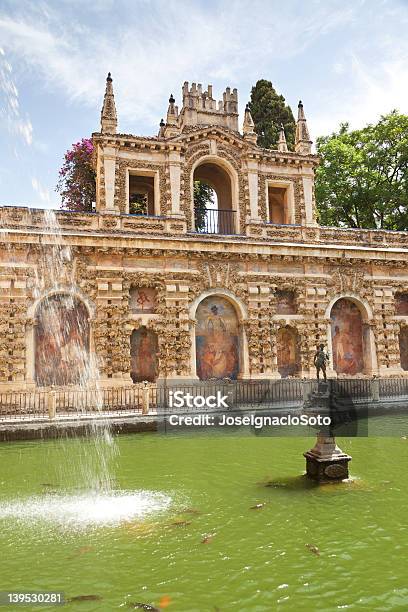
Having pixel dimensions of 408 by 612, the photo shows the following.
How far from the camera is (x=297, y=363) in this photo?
23875 mm

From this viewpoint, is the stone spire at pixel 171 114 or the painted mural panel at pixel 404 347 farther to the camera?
the painted mural panel at pixel 404 347

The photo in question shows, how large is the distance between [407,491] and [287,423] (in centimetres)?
847

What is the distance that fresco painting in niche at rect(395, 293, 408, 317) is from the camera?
85.4 ft

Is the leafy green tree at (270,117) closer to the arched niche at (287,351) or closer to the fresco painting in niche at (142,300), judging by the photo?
the arched niche at (287,351)

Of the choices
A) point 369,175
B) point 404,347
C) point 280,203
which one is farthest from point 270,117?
point 404,347

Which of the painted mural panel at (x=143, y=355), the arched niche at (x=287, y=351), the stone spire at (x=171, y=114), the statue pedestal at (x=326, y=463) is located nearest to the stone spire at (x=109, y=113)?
the stone spire at (x=171, y=114)

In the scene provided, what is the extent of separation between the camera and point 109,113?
905 inches

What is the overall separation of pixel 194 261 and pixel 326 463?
1421 cm

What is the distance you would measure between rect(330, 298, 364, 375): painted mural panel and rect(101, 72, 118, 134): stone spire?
14.3 metres

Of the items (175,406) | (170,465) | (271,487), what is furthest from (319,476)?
(175,406)

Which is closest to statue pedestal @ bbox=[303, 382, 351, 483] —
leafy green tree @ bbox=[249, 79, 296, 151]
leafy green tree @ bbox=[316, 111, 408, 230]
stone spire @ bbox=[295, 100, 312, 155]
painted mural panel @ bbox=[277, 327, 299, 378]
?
painted mural panel @ bbox=[277, 327, 299, 378]

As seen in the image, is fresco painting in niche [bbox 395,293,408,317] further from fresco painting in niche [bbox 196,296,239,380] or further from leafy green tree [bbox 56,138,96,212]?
leafy green tree [bbox 56,138,96,212]

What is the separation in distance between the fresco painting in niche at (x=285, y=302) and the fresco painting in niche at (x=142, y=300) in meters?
6.31

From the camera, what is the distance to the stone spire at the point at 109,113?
22794 millimetres
